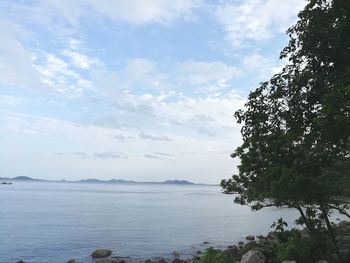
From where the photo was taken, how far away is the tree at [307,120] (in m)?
11.7

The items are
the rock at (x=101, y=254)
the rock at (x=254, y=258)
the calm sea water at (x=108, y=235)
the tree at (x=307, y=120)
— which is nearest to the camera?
the tree at (x=307, y=120)

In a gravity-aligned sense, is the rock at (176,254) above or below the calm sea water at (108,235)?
below

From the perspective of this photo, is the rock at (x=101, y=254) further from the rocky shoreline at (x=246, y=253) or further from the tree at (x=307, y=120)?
the tree at (x=307, y=120)

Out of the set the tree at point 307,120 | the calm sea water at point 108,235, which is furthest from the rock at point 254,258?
the calm sea water at point 108,235

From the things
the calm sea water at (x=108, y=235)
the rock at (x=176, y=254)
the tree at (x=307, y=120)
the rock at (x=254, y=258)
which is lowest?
the rock at (x=176, y=254)

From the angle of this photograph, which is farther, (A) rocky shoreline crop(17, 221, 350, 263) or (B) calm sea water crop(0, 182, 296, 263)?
(B) calm sea water crop(0, 182, 296, 263)

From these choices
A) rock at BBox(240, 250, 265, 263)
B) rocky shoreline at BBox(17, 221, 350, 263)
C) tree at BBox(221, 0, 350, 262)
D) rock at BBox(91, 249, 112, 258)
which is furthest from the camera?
rock at BBox(91, 249, 112, 258)

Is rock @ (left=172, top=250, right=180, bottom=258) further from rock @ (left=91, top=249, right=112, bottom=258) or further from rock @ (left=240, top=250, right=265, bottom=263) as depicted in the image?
rock @ (left=240, top=250, right=265, bottom=263)

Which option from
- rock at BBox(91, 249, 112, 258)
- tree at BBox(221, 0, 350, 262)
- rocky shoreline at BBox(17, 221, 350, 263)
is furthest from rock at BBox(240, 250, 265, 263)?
rock at BBox(91, 249, 112, 258)

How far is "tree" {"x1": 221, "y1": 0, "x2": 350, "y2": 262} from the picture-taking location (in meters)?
11.7

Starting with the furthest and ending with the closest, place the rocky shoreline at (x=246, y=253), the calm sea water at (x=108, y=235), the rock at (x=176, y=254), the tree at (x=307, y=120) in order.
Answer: the calm sea water at (x=108, y=235), the rock at (x=176, y=254), the rocky shoreline at (x=246, y=253), the tree at (x=307, y=120)

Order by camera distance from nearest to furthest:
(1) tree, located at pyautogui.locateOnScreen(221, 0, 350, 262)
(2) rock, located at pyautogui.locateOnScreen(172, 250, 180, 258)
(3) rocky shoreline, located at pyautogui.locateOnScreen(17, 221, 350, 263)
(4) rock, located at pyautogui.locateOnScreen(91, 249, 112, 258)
A: (1) tree, located at pyautogui.locateOnScreen(221, 0, 350, 262)
(3) rocky shoreline, located at pyautogui.locateOnScreen(17, 221, 350, 263)
(4) rock, located at pyautogui.locateOnScreen(91, 249, 112, 258)
(2) rock, located at pyautogui.locateOnScreen(172, 250, 180, 258)

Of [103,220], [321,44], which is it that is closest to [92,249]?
[103,220]

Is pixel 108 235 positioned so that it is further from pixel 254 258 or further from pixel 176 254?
pixel 254 258
